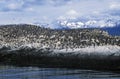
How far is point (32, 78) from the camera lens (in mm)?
150000

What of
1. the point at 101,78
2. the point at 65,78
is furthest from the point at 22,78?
the point at 101,78

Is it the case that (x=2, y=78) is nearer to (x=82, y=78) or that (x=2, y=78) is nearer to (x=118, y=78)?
(x=82, y=78)

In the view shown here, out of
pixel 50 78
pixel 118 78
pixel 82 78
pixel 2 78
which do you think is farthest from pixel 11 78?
pixel 118 78

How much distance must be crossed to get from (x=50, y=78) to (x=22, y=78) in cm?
941

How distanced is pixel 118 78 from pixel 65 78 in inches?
650

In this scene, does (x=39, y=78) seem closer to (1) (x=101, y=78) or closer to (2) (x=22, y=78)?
(2) (x=22, y=78)

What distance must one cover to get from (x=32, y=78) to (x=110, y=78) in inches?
948

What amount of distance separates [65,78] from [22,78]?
1347 centimetres

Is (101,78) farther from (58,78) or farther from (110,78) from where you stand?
(58,78)

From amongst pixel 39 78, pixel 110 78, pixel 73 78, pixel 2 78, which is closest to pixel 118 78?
pixel 110 78

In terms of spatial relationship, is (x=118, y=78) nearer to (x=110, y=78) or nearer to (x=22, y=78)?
(x=110, y=78)

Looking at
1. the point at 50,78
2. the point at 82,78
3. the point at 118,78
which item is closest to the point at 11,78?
the point at 50,78

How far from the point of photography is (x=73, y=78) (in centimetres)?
15112

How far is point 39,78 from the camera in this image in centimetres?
15112
